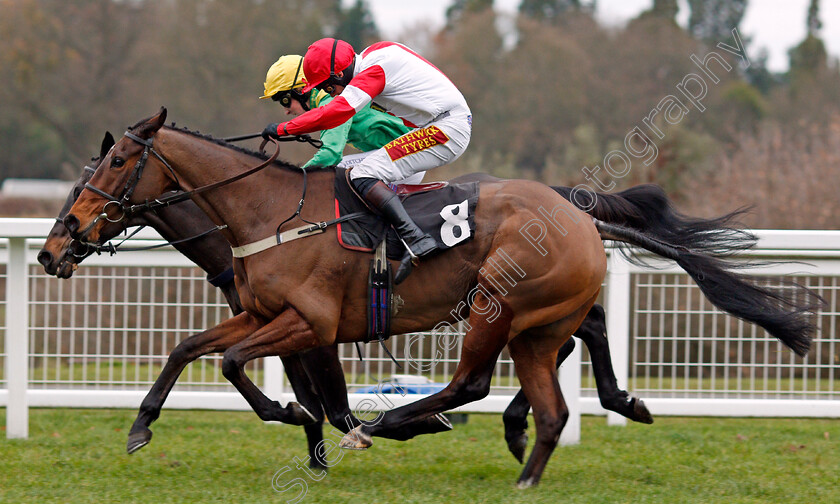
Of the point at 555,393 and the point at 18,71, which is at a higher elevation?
the point at 18,71

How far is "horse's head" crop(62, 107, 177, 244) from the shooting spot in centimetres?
417

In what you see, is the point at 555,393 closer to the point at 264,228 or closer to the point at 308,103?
the point at 264,228

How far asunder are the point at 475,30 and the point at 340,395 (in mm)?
30595

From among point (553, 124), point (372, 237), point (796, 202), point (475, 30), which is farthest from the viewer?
point (475, 30)

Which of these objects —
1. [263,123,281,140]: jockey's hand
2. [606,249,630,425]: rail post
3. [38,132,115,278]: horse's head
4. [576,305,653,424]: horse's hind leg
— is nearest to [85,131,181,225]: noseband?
[38,132,115,278]: horse's head

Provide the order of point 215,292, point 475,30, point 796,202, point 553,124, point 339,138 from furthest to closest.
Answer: point 475,30 < point 553,124 < point 796,202 < point 215,292 < point 339,138

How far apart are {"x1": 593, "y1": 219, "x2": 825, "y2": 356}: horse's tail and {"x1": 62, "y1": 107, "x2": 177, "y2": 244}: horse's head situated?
210 cm

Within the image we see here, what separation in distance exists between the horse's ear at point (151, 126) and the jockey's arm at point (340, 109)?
0.50 metres

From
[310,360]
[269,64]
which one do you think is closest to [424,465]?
[310,360]

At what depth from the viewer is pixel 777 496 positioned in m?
4.30

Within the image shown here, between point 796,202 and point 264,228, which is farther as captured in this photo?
point 796,202

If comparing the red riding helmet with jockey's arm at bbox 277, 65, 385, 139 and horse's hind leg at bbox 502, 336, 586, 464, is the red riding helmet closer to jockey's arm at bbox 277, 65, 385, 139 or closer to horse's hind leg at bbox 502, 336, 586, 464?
jockey's arm at bbox 277, 65, 385, 139

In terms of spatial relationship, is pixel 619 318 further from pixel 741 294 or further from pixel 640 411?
pixel 741 294

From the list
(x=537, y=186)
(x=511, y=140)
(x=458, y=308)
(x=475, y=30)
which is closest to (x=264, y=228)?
(x=458, y=308)
